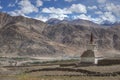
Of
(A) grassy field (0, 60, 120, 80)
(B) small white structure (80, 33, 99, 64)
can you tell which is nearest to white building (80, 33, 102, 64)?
(B) small white structure (80, 33, 99, 64)

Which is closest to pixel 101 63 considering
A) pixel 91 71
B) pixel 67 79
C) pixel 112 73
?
pixel 91 71

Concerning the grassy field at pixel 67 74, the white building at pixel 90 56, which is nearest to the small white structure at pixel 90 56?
the white building at pixel 90 56

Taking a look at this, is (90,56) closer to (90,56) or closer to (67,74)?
(90,56)

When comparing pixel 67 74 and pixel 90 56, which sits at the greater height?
pixel 90 56

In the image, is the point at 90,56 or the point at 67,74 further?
the point at 90,56

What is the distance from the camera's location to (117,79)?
34.5 m

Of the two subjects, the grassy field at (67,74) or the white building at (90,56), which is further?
the white building at (90,56)

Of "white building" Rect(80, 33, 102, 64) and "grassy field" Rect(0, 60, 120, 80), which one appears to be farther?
"white building" Rect(80, 33, 102, 64)

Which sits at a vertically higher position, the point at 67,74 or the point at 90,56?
the point at 90,56

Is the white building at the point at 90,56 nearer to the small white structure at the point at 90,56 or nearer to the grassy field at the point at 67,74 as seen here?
the small white structure at the point at 90,56

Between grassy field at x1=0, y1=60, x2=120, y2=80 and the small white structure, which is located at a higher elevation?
the small white structure

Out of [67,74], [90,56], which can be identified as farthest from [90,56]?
[67,74]

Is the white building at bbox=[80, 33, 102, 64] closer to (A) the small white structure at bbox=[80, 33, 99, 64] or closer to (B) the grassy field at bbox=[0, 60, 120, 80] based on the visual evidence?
(A) the small white structure at bbox=[80, 33, 99, 64]

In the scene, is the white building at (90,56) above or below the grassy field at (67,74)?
above
